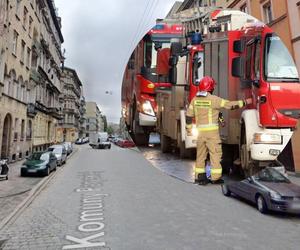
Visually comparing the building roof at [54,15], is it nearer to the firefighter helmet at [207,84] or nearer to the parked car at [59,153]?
the parked car at [59,153]

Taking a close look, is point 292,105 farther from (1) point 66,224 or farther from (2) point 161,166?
(1) point 66,224

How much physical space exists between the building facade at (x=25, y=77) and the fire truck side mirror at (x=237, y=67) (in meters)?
17.2

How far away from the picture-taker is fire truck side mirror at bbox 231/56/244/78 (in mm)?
2516

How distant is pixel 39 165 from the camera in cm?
2028

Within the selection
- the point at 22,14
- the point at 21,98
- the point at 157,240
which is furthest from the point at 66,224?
the point at 22,14

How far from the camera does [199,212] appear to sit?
22.6 ft

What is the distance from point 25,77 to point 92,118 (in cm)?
10033

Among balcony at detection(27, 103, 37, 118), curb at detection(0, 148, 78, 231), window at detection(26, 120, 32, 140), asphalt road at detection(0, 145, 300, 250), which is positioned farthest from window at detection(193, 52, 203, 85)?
window at detection(26, 120, 32, 140)

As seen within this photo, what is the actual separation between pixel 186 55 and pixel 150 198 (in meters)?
7.94

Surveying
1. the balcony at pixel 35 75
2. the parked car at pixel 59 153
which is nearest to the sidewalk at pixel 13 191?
the parked car at pixel 59 153

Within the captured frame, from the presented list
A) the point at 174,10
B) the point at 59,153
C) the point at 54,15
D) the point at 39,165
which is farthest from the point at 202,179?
the point at 54,15

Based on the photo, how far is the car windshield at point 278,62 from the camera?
242cm

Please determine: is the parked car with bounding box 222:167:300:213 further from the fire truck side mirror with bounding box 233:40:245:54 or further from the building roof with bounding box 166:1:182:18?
the building roof with bounding box 166:1:182:18

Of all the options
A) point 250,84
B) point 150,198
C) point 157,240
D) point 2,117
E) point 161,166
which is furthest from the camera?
point 2,117
